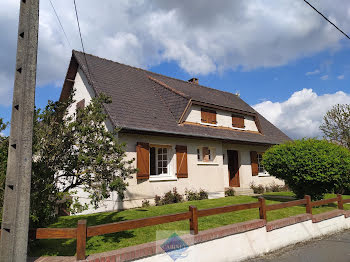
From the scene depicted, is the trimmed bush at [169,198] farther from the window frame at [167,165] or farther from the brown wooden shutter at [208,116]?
the brown wooden shutter at [208,116]

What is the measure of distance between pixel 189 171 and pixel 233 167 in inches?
172

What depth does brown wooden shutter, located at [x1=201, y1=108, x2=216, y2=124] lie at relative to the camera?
45.8 ft

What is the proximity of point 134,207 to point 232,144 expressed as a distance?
737 centimetres

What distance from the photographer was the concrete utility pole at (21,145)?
3.38m

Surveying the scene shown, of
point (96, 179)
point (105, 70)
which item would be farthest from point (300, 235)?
point (105, 70)

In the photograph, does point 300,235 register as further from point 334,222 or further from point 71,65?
point 71,65

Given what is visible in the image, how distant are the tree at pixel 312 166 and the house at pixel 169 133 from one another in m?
2.78

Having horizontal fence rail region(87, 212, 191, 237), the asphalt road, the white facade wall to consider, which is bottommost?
the asphalt road

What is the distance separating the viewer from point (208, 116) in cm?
1419

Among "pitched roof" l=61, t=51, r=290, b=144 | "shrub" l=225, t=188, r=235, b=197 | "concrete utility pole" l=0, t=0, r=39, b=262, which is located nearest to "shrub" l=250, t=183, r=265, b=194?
"shrub" l=225, t=188, r=235, b=197

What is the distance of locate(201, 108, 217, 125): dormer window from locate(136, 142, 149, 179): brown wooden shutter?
4553 mm

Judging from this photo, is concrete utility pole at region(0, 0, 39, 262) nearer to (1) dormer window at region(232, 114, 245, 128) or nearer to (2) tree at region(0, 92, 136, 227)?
(2) tree at region(0, 92, 136, 227)

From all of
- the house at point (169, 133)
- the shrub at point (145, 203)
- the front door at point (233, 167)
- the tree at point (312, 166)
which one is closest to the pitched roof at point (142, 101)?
the house at point (169, 133)
